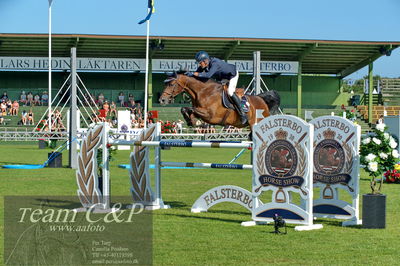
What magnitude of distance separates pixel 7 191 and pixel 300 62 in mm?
35977

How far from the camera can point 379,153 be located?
9117 mm

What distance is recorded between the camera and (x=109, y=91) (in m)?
44.4

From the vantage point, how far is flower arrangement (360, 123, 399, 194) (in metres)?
9.08

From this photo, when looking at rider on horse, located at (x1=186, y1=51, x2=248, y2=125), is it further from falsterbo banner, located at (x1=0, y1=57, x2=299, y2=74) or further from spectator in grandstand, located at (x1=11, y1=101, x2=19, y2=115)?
falsterbo banner, located at (x1=0, y1=57, x2=299, y2=74)

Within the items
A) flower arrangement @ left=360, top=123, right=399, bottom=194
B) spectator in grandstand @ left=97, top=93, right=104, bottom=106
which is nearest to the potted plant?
flower arrangement @ left=360, top=123, right=399, bottom=194

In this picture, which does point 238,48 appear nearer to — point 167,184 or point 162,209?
point 167,184

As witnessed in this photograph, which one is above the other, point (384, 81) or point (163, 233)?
Answer: point (384, 81)

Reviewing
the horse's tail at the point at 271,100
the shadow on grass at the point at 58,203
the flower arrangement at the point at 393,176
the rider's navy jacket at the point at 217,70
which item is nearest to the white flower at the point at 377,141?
the rider's navy jacket at the point at 217,70

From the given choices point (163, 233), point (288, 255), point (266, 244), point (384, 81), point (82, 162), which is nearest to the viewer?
point (288, 255)

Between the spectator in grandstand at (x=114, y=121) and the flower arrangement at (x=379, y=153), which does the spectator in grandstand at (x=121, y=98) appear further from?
the flower arrangement at (x=379, y=153)

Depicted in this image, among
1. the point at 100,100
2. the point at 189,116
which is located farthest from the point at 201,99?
the point at 100,100

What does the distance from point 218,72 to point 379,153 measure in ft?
11.7

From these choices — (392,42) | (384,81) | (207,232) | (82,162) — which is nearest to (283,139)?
(207,232)

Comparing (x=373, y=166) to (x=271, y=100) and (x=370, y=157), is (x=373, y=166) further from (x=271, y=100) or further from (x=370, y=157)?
(x=271, y=100)
